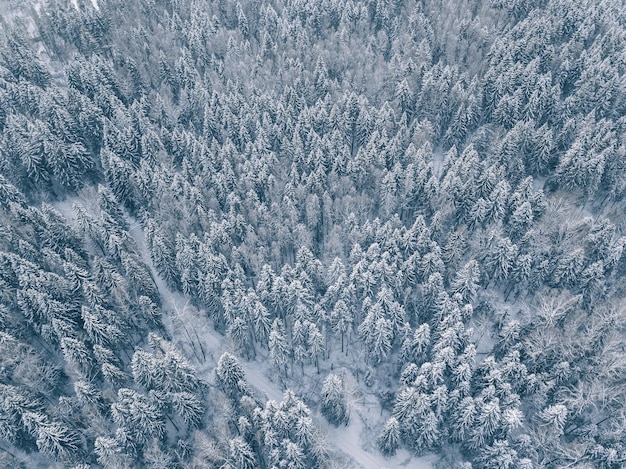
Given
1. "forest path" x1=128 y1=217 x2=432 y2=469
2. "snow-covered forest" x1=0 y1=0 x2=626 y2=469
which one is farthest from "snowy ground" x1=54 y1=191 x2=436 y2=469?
"snow-covered forest" x1=0 y1=0 x2=626 y2=469

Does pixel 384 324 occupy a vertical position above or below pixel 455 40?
below

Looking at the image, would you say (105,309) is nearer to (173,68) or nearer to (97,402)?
(97,402)

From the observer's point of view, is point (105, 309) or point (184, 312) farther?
point (184, 312)

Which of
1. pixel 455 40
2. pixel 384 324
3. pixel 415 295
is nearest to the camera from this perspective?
pixel 384 324

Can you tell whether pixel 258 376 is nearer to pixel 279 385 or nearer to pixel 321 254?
pixel 279 385

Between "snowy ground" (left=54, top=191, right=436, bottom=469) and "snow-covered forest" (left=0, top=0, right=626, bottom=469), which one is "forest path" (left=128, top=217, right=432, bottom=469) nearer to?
"snowy ground" (left=54, top=191, right=436, bottom=469)

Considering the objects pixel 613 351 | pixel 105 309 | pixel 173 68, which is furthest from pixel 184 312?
pixel 173 68
